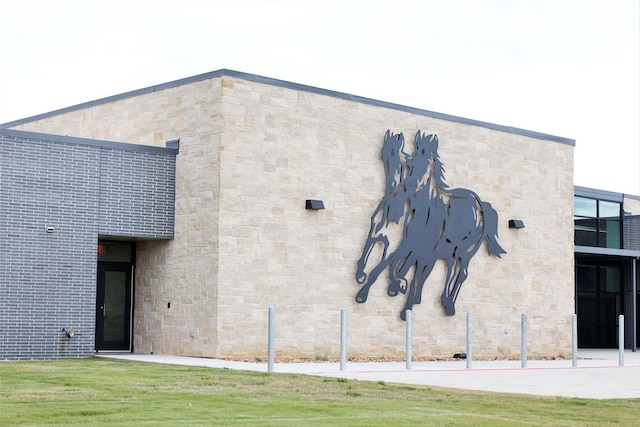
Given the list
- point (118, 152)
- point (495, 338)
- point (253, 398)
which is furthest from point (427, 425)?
point (495, 338)

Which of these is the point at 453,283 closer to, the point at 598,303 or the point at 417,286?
the point at 417,286

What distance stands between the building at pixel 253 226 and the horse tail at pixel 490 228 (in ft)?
0.13

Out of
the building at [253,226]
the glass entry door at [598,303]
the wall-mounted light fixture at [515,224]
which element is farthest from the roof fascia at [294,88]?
the glass entry door at [598,303]

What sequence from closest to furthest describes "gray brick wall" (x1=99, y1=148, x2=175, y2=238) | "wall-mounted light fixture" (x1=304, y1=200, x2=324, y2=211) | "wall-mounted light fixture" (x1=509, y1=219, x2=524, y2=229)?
"gray brick wall" (x1=99, y1=148, x2=175, y2=238), "wall-mounted light fixture" (x1=304, y1=200, x2=324, y2=211), "wall-mounted light fixture" (x1=509, y1=219, x2=524, y2=229)

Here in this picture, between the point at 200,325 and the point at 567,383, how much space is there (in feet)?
26.1

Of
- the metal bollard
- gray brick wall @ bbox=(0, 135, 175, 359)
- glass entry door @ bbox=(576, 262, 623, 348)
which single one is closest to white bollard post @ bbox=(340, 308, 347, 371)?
the metal bollard

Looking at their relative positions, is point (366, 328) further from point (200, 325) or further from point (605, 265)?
point (605, 265)

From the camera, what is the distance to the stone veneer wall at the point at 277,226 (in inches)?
876

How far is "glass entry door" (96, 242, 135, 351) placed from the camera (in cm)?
2367

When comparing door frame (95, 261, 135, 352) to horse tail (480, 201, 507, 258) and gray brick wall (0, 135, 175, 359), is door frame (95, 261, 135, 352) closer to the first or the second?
gray brick wall (0, 135, 175, 359)

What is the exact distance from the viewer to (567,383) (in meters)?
17.9

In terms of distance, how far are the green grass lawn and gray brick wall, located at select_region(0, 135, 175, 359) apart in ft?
15.1

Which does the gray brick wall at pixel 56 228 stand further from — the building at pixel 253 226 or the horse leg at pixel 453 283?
the horse leg at pixel 453 283

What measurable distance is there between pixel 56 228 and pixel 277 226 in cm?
460
